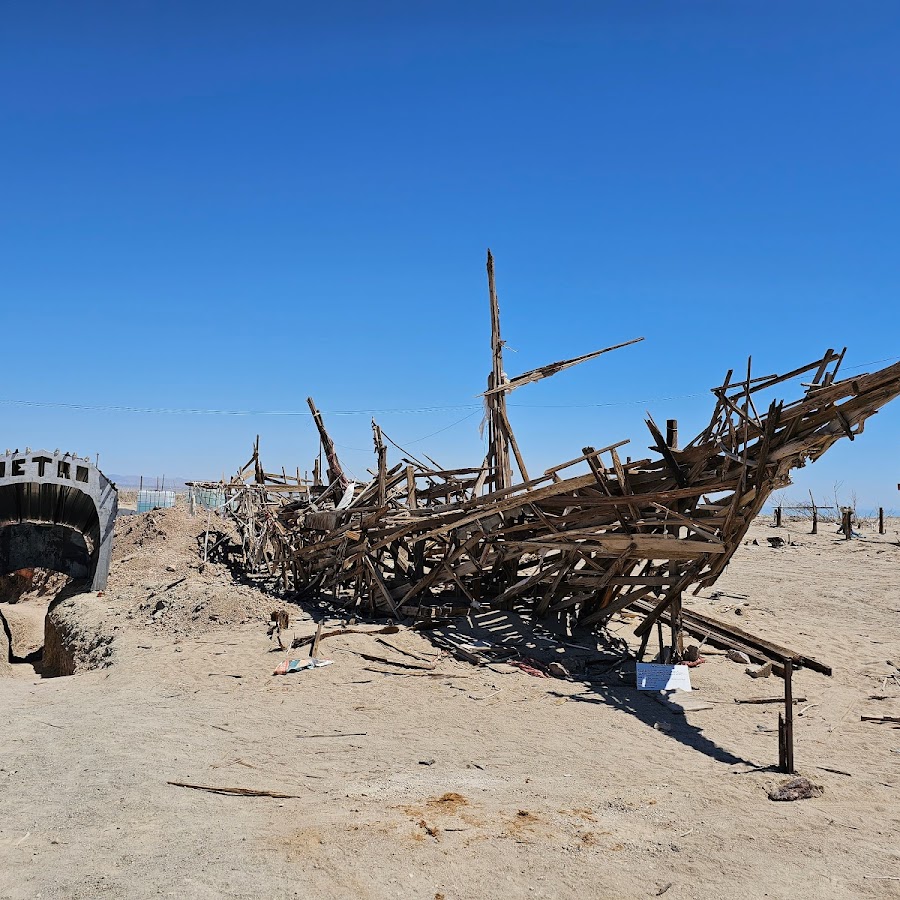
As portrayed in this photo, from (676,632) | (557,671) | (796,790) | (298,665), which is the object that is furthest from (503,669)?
(796,790)

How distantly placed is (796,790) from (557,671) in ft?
13.9

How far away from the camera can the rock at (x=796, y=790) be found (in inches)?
276

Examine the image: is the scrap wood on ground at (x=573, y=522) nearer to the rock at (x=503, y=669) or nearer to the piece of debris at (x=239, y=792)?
the rock at (x=503, y=669)

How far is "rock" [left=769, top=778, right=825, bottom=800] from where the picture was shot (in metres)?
7.00

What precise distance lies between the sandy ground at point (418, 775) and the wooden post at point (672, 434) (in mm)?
3392

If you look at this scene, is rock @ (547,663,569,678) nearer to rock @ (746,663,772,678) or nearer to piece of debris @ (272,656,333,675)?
rock @ (746,663,772,678)

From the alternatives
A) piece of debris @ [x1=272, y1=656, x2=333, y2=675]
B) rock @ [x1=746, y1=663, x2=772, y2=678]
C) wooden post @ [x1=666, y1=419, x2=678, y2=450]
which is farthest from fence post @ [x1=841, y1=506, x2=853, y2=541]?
piece of debris @ [x1=272, y1=656, x2=333, y2=675]

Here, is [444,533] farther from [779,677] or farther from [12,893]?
[12,893]

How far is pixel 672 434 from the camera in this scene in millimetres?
10922

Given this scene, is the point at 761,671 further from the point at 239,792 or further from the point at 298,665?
the point at 239,792

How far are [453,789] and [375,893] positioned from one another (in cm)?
201

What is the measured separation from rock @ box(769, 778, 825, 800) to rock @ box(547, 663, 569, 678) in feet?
13.0

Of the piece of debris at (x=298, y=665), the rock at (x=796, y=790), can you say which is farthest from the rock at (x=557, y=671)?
the rock at (x=796, y=790)

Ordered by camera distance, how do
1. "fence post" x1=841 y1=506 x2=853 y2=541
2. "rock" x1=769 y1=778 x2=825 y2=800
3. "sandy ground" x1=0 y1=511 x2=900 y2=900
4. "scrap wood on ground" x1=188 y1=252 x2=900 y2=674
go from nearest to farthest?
"sandy ground" x1=0 y1=511 x2=900 y2=900, "rock" x1=769 y1=778 x2=825 y2=800, "scrap wood on ground" x1=188 y1=252 x2=900 y2=674, "fence post" x1=841 y1=506 x2=853 y2=541
